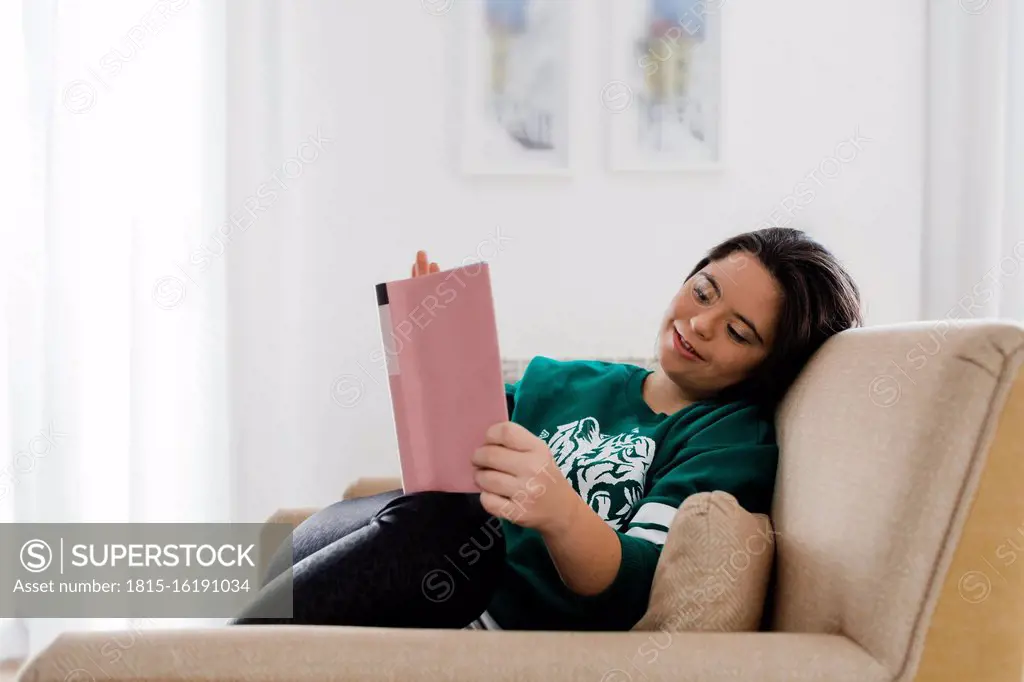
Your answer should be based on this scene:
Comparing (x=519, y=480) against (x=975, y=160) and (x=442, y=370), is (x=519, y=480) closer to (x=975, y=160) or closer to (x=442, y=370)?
(x=442, y=370)

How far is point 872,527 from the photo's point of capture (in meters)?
0.77

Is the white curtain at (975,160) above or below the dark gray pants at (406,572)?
above

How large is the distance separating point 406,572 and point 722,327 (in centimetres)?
60

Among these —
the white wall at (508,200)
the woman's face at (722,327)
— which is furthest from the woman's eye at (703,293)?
the white wall at (508,200)

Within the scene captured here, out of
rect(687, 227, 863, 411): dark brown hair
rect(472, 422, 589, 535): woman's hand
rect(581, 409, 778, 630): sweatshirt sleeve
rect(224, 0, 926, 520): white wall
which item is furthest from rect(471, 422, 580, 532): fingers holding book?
rect(224, 0, 926, 520): white wall

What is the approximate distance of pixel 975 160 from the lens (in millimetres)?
2539

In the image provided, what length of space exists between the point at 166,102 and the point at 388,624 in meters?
1.87

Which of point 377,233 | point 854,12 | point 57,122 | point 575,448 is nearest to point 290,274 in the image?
point 377,233

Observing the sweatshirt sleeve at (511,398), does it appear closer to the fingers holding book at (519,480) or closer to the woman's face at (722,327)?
the woman's face at (722,327)

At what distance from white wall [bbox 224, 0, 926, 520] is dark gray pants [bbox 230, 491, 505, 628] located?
66.0 inches

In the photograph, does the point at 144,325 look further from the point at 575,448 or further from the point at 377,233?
the point at 575,448

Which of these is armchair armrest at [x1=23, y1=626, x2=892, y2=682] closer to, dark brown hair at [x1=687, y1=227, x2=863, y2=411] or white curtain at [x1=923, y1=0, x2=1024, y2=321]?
dark brown hair at [x1=687, y1=227, x2=863, y2=411]

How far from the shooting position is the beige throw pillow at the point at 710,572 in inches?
32.9

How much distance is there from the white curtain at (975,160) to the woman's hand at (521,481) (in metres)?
2.06
